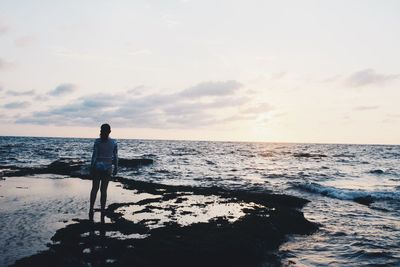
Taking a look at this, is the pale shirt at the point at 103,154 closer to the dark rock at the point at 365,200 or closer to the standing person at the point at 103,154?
the standing person at the point at 103,154

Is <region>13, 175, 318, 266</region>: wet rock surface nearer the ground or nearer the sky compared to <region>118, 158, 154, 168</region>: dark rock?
nearer the sky

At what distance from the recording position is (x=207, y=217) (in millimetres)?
11594

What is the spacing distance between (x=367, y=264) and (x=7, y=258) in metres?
7.56

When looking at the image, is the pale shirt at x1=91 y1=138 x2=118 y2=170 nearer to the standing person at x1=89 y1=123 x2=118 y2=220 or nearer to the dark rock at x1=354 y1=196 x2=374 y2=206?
the standing person at x1=89 y1=123 x2=118 y2=220

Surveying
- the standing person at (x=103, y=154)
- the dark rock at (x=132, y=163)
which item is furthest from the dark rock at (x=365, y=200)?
the dark rock at (x=132, y=163)

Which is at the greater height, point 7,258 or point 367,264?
point 7,258

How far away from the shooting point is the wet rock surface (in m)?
6.98

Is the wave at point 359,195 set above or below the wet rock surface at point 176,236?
below

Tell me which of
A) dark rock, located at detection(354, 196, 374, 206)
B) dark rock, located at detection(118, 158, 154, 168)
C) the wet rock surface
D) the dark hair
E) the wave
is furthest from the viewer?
dark rock, located at detection(118, 158, 154, 168)

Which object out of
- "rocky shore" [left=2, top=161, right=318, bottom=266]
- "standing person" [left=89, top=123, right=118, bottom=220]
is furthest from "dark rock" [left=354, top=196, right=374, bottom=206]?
"standing person" [left=89, top=123, right=118, bottom=220]

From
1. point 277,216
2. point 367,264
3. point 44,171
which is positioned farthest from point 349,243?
point 44,171

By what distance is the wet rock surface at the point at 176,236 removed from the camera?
6.98 m

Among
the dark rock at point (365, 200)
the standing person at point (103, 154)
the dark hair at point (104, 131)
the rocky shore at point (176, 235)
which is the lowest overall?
the dark rock at point (365, 200)

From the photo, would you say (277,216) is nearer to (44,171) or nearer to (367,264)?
(367,264)
